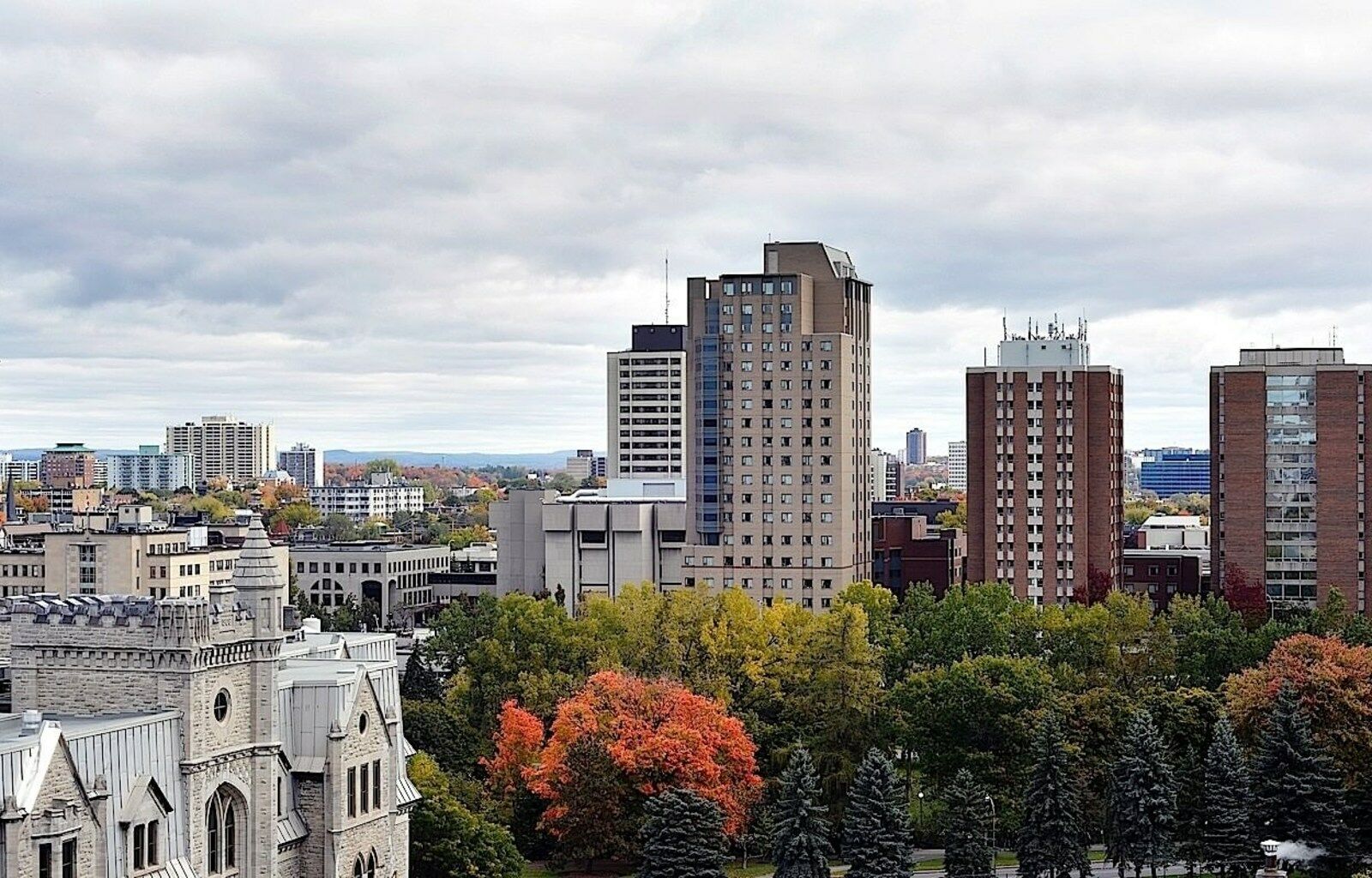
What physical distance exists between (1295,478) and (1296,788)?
6926 centimetres

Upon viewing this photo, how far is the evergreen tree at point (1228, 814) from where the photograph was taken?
9231cm

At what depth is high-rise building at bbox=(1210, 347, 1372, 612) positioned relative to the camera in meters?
156

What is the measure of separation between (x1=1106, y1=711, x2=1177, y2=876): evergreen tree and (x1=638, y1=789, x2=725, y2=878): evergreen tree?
69.0 ft

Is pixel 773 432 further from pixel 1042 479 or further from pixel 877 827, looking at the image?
pixel 877 827

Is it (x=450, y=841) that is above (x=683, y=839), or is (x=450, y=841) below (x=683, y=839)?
above

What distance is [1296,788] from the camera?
9244 cm

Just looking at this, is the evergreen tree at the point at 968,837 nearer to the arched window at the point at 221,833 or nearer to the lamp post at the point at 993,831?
the lamp post at the point at 993,831

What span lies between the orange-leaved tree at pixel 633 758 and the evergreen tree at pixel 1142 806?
732 inches

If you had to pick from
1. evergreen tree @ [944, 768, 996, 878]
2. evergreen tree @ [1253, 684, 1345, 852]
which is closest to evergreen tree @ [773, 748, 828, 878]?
evergreen tree @ [944, 768, 996, 878]

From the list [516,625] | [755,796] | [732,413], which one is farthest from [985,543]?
[755,796]

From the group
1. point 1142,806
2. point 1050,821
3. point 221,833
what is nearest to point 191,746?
point 221,833

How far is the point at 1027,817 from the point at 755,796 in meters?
14.4

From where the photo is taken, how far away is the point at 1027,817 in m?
93.6

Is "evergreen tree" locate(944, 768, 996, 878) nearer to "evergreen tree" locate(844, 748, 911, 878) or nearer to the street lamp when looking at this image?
the street lamp
